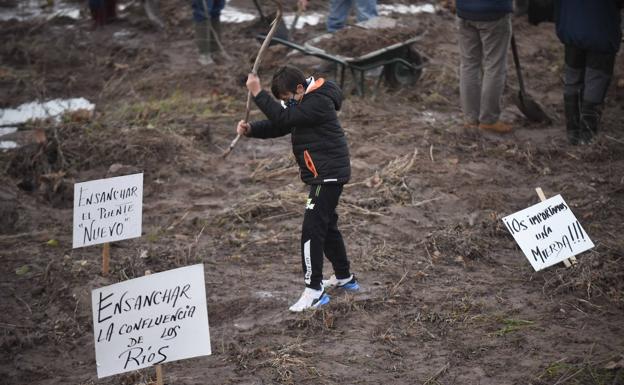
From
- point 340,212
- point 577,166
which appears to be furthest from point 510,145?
point 340,212

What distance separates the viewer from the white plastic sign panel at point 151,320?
3678mm

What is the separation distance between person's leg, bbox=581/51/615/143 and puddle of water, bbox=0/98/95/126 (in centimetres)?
503

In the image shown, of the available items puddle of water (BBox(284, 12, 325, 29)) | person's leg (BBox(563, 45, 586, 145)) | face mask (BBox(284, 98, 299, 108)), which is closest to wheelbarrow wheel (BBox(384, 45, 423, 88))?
person's leg (BBox(563, 45, 586, 145))

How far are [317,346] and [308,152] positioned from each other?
110 centimetres

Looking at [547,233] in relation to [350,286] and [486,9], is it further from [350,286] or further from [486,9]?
[486,9]

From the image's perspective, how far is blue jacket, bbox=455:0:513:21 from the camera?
23.5 ft

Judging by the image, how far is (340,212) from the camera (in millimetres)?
6121

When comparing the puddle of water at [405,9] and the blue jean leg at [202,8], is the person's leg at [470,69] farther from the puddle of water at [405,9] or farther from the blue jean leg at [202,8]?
the puddle of water at [405,9]

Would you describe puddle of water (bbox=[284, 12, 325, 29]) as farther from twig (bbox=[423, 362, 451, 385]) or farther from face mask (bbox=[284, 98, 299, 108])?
twig (bbox=[423, 362, 451, 385])

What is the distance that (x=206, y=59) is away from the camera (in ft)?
33.1

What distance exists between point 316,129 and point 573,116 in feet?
12.2

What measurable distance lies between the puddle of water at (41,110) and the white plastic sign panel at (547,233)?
527 centimetres

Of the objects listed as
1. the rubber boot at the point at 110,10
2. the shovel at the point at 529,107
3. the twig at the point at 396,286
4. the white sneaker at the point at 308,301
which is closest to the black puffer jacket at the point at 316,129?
the white sneaker at the point at 308,301

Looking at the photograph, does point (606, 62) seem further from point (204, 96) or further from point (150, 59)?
point (150, 59)
